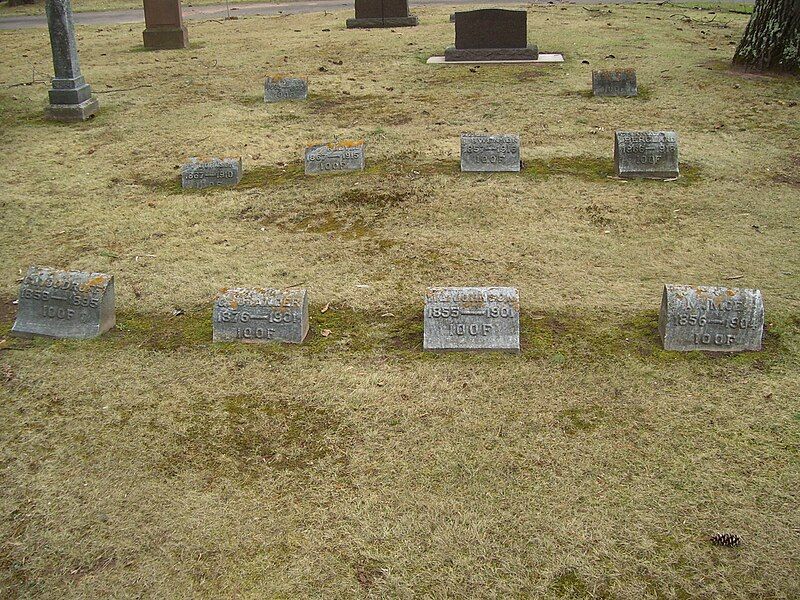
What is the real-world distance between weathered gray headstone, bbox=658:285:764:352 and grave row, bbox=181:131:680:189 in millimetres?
3318

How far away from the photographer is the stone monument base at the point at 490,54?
13695 mm

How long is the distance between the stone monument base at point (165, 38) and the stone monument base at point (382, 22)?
12.1 feet

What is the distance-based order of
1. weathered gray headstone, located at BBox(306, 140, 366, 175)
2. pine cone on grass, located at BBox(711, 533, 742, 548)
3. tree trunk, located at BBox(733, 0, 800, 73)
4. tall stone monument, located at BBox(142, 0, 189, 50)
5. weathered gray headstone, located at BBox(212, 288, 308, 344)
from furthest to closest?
tall stone monument, located at BBox(142, 0, 189, 50)
tree trunk, located at BBox(733, 0, 800, 73)
weathered gray headstone, located at BBox(306, 140, 366, 175)
weathered gray headstone, located at BBox(212, 288, 308, 344)
pine cone on grass, located at BBox(711, 533, 742, 548)

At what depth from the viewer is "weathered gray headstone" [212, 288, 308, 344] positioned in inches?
205

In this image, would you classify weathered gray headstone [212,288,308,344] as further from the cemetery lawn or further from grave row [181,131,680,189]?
grave row [181,131,680,189]

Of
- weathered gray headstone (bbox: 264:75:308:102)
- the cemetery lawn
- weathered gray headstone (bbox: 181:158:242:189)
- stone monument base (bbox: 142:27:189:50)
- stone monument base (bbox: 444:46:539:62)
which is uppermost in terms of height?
stone monument base (bbox: 142:27:189:50)

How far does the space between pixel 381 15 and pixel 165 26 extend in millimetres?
4615

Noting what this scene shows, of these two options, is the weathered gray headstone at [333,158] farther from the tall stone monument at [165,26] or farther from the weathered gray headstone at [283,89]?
the tall stone monument at [165,26]

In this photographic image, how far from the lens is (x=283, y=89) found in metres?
11.5

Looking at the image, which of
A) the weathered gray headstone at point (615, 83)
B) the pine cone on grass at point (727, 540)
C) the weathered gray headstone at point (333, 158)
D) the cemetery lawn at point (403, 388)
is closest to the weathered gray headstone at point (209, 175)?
the cemetery lawn at point (403, 388)

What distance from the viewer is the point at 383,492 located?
3.91 meters

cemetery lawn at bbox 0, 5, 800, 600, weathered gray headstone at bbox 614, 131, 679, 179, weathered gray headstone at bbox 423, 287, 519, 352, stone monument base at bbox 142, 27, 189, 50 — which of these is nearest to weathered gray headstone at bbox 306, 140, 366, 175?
cemetery lawn at bbox 0, 5, 800, 600

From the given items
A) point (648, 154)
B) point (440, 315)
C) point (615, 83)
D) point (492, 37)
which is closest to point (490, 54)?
point (492, 37)

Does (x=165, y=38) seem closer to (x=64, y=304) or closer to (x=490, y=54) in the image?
(x=490, y=54)
